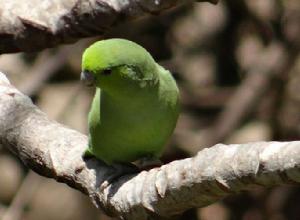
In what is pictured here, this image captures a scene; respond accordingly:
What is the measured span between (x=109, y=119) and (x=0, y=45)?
50 cm

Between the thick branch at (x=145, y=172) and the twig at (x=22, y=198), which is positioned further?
the twig at (x=22, y=198)

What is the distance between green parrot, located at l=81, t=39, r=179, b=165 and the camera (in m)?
1.98

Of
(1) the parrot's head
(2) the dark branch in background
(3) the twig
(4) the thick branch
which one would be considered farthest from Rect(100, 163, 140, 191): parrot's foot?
(3) the twig

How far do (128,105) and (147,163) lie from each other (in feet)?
0.47

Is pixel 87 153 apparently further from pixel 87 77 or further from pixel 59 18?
pixel 59 18

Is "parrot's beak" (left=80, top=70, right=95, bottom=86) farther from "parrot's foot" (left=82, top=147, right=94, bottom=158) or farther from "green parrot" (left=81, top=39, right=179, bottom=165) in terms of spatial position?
"parrot's foot" (left=82, top=147, right=94, bottom=158)

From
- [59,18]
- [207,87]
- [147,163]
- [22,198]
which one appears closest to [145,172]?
[147,163]

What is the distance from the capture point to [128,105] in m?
2.05

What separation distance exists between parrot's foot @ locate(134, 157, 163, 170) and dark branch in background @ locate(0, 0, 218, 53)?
1.21 feet

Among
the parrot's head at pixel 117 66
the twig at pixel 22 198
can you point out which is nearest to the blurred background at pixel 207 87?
the twig at pixel 22 198

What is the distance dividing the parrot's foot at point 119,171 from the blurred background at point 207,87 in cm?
216

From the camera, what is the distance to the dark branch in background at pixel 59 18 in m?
2.22

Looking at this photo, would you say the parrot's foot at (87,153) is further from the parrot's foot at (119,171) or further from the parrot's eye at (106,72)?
the parrot's eye at (106,72)

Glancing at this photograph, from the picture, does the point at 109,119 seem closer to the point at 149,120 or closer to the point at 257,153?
the point at 149,120
